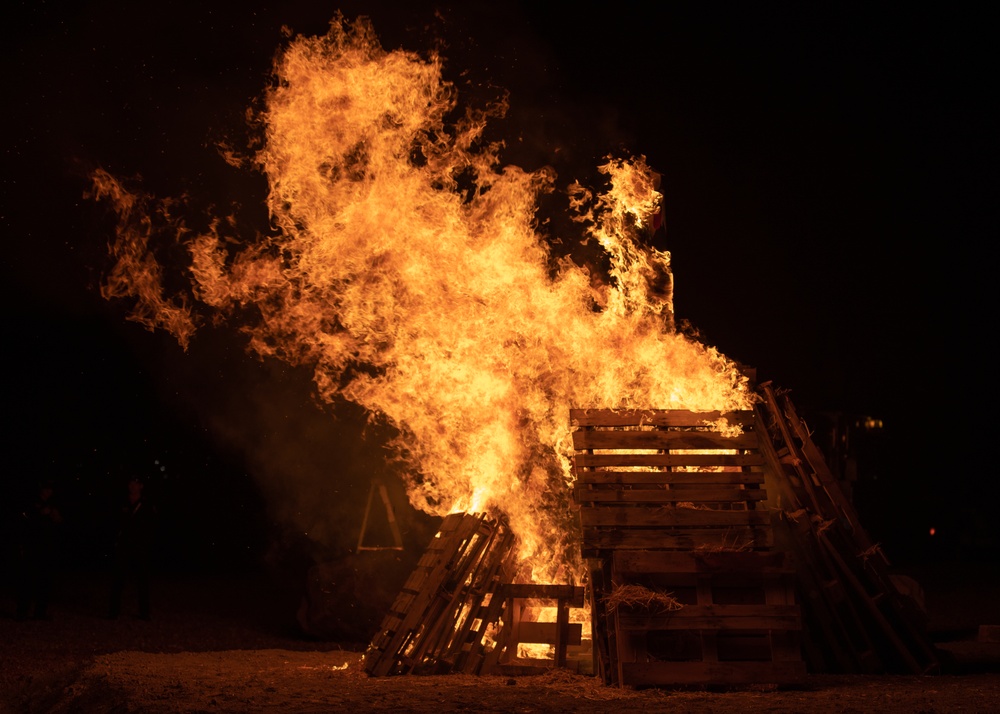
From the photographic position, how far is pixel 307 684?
7.57 metres

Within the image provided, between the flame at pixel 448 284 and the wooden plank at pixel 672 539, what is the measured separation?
2.18 meters

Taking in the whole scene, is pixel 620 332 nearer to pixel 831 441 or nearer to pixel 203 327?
pixel 831 441

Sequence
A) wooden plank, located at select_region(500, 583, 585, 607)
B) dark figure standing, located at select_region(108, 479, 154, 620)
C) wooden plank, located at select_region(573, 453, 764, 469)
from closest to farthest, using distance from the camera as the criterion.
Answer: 1. wooden plank, located at select_region(573, 453, 764, 469)
2. wooden plank, located at select_region(500, 583, 585, 607)
3. dark figure standing, located at select_region(108, 479, 154, 620)

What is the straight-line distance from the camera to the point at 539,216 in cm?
1084

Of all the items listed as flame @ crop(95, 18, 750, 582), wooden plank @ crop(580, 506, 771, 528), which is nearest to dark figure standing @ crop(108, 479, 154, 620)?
flame @ crop(95, 18, 750, 582)

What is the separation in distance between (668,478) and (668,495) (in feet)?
0.64

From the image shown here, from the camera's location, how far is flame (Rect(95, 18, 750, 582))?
10047mm

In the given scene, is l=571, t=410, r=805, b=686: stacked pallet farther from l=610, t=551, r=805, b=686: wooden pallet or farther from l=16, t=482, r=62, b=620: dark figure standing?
l=16, t=482, r=62, b=620: dark figure standing

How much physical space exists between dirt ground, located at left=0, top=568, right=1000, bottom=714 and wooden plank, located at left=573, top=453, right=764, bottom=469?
6.28ft

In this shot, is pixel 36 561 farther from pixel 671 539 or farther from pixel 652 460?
pixel 671 539

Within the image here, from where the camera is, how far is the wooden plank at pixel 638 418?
8.52 metres

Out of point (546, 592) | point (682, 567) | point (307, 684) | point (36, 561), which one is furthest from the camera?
point (36, 561)

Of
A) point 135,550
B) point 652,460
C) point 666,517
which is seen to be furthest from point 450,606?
point 135,550

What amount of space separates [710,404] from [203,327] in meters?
14.6
